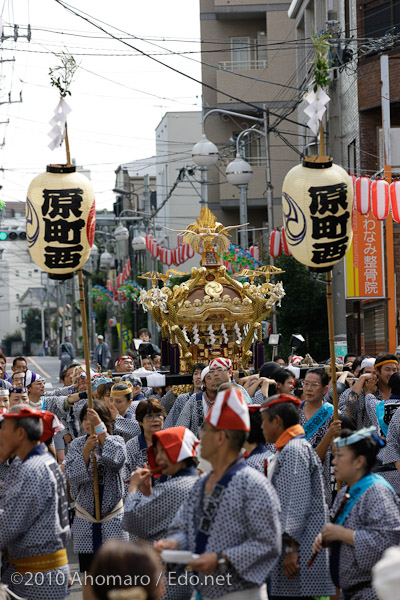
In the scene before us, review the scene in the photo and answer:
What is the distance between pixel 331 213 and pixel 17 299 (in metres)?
123

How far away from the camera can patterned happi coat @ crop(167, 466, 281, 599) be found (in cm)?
488

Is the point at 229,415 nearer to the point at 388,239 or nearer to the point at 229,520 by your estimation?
the point at 229,520

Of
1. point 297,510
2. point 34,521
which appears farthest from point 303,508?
point 34,521

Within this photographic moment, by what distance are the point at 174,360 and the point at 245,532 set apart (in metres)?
8.63

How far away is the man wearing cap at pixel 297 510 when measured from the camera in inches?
235

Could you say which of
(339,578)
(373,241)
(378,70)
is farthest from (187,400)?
(378,70)

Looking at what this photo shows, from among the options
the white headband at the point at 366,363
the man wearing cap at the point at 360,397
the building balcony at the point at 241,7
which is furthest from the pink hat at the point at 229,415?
the building balcony at the point at 241,7

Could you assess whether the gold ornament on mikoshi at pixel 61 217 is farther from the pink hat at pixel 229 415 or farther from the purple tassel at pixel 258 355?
the purple tassel at pixel 258 355

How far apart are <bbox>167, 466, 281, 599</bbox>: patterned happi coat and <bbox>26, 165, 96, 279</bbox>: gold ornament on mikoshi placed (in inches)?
159

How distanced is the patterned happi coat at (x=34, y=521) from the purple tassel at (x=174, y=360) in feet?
24.5

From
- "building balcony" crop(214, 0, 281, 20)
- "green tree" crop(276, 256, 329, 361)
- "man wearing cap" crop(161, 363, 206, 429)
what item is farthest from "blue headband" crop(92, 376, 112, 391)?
"building balcony" crop(214, 0, 281, 20)

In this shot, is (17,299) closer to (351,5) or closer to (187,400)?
(351,5)

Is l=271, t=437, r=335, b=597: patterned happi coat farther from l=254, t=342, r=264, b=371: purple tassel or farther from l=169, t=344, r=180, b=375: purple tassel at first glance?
l=254, t=342, r=264, b=371: purple tassel

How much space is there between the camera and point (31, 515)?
19.0ft
